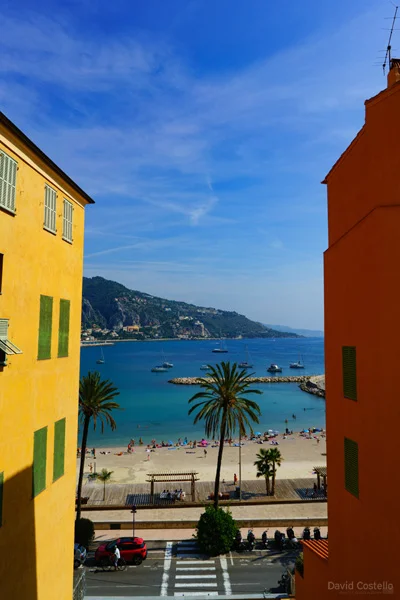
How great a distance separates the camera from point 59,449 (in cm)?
1284

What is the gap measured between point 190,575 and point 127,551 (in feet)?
12.3

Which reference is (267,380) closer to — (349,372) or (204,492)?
(204,492)

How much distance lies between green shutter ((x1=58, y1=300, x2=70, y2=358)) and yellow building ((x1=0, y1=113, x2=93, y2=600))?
3 centimetres

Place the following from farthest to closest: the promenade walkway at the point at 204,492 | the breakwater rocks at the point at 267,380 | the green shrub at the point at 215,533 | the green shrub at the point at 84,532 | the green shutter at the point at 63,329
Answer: the breakwater rocks at the point at 267,380
the promenade walkway at the point at 204,492
the green shrub at the point at 84,532
the green shrub at the point at 215,533
the green shutter at the point at 63,329

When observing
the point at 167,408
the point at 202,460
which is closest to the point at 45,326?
the point at 202,460

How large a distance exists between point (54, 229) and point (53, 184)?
51.0 inches

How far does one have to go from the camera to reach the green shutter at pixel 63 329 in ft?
42.8

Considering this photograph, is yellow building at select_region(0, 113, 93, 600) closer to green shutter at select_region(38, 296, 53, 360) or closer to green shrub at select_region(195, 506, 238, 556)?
green shutter at select_region(38, 296, 53, 360)

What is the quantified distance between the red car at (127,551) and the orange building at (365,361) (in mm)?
12968

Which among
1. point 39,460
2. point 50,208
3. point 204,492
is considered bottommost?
Answer: point 204,492

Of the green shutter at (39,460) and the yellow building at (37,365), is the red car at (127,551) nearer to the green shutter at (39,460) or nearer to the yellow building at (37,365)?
the yellow building at (37,365)

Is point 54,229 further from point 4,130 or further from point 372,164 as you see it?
point 372,164

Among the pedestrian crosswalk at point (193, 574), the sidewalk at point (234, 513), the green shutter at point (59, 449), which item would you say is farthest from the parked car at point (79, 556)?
the green shutter at point (59, 449)

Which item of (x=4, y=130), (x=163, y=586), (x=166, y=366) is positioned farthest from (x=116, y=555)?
(x=166, y=366)
